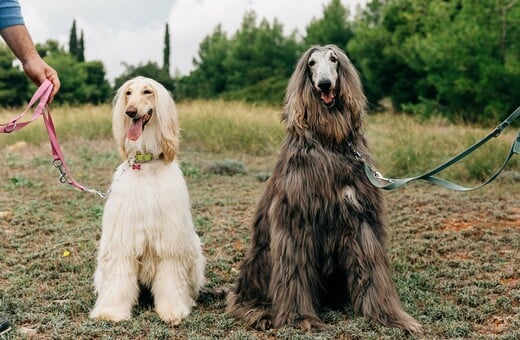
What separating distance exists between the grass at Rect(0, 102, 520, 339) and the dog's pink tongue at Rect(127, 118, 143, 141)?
118cm

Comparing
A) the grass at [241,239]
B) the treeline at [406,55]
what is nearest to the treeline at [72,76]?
the treeline at [406,55]

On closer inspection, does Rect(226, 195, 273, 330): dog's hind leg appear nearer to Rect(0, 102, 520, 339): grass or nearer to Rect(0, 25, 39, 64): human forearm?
Rect(0, 102, 520, 339): grass

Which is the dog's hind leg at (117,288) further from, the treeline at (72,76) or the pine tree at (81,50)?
the pine tree at (81,50)

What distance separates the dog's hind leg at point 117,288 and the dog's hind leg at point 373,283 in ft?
4.64

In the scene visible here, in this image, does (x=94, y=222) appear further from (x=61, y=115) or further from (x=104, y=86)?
(x=104, y=86)

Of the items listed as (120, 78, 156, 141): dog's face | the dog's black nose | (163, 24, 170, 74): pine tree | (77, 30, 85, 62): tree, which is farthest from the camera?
(163, 24, 170, 74): pine tree

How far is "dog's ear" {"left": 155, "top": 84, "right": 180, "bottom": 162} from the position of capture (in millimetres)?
3941

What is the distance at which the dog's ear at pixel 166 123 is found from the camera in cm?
394

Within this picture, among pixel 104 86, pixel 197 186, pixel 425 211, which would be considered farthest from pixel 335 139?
pixel 104 86

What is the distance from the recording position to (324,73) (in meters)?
3.67

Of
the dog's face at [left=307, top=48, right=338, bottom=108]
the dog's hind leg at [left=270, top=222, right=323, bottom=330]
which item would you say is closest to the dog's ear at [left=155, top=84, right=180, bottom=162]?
the dog's hind leg at [left=270, top=222, right=323, bottom=330]

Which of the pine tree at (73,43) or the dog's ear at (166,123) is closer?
the dog's ear at (166,123)

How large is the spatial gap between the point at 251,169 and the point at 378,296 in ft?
22.7

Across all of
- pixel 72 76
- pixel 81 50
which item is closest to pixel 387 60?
pixel 72 76
